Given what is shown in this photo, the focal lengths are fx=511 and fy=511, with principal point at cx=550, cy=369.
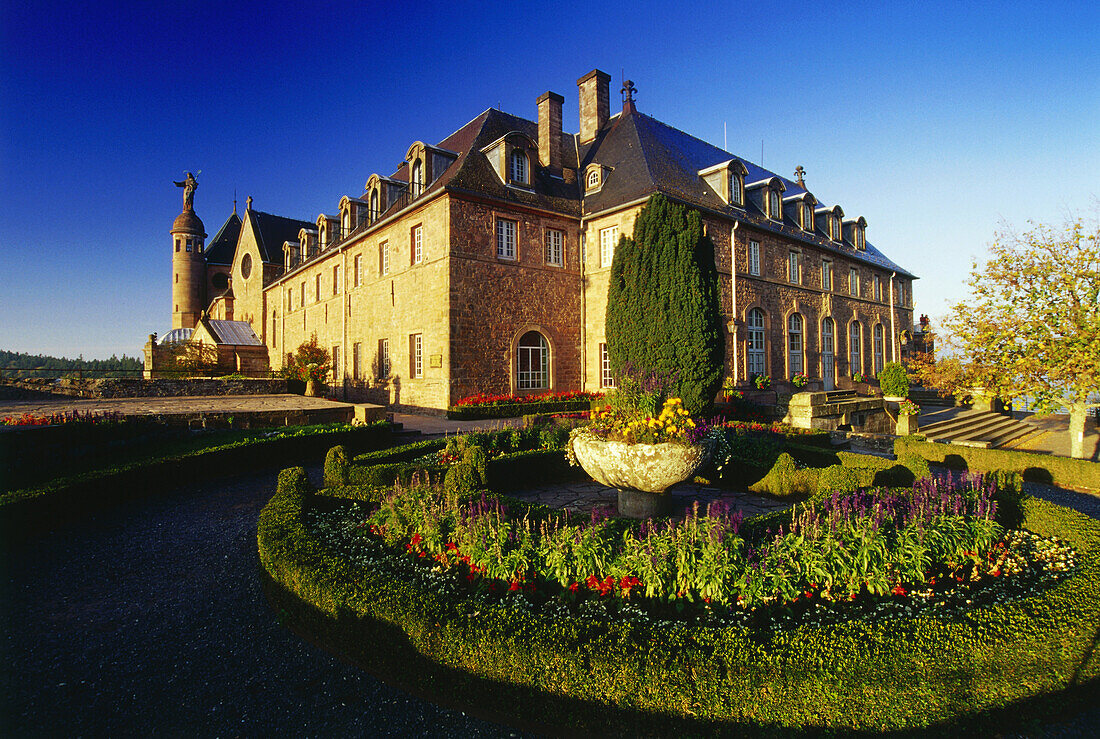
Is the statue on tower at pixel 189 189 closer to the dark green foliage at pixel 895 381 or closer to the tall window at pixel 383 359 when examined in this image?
the tall window at pixel 383 359

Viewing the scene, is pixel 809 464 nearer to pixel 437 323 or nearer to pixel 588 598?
pixel 588 598

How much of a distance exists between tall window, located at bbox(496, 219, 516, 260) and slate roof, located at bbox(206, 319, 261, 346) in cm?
2207

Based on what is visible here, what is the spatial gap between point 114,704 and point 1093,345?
14.5 meters

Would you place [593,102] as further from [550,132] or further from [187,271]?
[187,271]

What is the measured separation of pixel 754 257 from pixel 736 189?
290 cm

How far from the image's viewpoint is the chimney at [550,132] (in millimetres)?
19984

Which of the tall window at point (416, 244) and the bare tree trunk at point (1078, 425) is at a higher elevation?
the tall window at point (416, 244)

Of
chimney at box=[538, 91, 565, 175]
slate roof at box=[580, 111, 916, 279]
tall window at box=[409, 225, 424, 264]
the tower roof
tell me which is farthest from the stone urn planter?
the tower roof

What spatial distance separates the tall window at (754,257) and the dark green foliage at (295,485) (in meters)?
18.9

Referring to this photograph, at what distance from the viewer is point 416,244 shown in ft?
59.7

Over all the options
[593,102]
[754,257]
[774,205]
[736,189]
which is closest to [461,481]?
[754,257]

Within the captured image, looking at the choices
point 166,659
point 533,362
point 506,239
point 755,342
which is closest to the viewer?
point 166,659

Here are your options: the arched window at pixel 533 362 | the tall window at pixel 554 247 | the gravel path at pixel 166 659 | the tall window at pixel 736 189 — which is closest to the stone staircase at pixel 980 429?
the tall window at pixel 736 189

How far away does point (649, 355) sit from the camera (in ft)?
41.7
